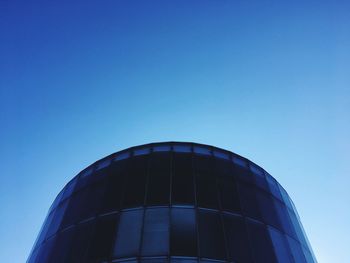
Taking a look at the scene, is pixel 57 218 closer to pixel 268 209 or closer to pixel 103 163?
pixel 103 163

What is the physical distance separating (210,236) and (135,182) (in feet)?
14.2

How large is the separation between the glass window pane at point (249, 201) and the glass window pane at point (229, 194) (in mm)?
296

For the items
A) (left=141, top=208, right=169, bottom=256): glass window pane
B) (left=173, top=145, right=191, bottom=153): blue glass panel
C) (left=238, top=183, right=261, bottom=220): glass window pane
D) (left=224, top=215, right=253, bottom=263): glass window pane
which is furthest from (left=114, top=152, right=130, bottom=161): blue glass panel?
(left=224, top=215, right=253, bottom=263): glass window pane

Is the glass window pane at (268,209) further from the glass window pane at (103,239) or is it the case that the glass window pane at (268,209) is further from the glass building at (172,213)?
the glass window pane at (103,239)

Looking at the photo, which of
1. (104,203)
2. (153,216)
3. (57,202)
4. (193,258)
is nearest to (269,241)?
(193,258)

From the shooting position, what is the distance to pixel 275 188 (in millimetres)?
17797

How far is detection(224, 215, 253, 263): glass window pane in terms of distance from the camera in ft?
37.6

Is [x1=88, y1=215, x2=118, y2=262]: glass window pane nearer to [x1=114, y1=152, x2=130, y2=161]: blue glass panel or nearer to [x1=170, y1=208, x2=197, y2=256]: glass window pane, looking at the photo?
[x1=170, y1=208, x2=197, y2=256]: glass window pane

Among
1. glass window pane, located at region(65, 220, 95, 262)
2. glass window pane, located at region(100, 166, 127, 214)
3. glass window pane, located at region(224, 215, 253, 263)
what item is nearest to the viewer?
glass window pane, located at region(224, 215, 253, 263)

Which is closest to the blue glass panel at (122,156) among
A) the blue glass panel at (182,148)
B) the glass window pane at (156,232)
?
the blue glass panel at (182,148)

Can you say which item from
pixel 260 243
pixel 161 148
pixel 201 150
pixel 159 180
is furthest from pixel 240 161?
pixel 260 243

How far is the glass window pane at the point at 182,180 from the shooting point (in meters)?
13.3

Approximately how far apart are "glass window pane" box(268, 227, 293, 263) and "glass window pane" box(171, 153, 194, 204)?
12.7 feet

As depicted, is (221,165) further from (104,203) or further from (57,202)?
(57,202)
